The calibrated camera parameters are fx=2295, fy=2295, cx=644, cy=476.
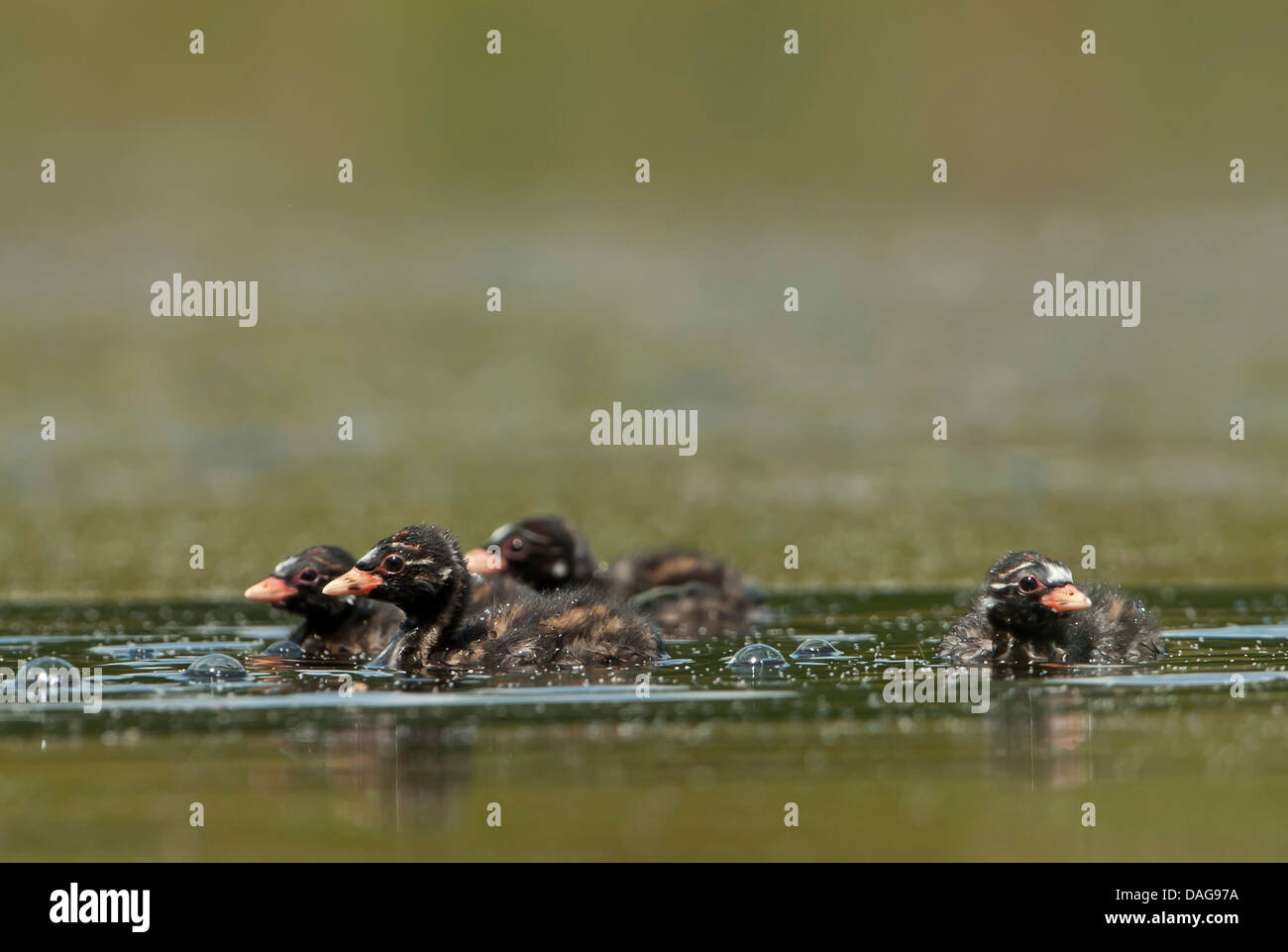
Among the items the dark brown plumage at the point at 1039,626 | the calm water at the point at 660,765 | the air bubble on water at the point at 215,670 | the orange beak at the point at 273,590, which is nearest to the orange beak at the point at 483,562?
the orange beak at the point at 273,590

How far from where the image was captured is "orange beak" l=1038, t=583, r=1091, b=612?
37.3ft

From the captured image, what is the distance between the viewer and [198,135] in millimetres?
39875

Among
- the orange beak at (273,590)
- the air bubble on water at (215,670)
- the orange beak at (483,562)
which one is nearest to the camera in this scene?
the air bubble on water at (215,670)

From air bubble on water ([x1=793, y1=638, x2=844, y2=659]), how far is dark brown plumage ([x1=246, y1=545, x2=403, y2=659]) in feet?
8.49

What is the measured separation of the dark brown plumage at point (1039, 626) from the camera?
452 inches

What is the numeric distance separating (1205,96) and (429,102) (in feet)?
45.3

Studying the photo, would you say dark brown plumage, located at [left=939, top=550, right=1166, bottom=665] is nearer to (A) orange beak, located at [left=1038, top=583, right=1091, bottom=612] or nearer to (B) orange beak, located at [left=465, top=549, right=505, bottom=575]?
(A) orange beak, located at [left=1038, top=583, right=1091, bottom=612]

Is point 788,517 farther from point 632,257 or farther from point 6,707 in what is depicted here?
point 632,257

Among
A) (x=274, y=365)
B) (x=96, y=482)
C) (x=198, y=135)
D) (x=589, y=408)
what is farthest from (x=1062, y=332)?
(x=198, y=135)

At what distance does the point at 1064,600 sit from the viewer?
37.4ft

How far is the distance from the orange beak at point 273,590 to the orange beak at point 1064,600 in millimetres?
4182

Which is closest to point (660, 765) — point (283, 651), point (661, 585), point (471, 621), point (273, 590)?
point (471, 621)

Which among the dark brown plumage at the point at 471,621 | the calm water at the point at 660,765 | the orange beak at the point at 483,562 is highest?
the orange beak at the point at 483,562

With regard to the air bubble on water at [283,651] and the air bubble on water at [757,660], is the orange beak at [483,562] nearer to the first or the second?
the air bubble on water at [283,651]
